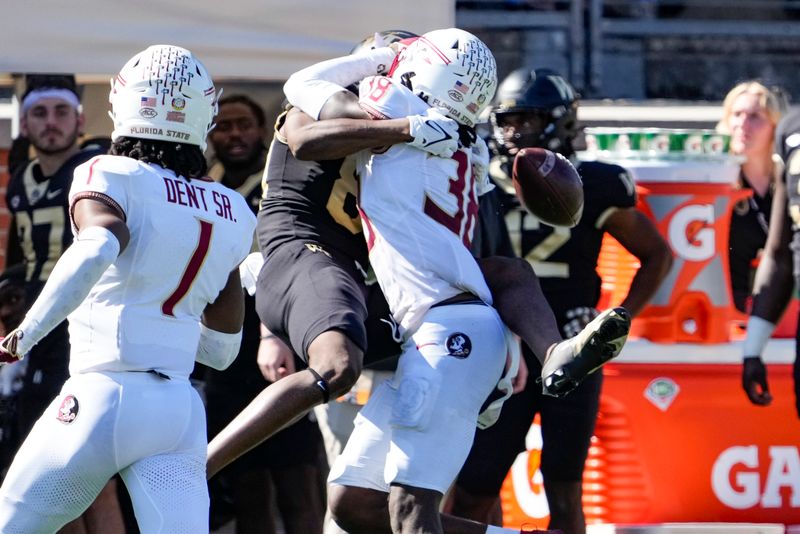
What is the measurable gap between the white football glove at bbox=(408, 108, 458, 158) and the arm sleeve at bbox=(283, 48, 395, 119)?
289 mm

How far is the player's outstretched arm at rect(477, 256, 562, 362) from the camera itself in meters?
4.54

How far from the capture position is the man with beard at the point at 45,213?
5.82 metres

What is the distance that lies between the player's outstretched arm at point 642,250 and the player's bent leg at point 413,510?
4.90ft

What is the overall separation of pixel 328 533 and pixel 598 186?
60.0 inches

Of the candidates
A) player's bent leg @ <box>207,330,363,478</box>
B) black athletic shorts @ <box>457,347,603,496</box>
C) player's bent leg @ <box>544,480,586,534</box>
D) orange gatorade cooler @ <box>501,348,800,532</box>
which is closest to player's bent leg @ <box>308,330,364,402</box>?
player's bent leg @ <box>207,330,363,478</box>

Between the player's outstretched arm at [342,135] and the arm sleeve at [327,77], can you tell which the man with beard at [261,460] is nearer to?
the arm sleeve at [327,77]

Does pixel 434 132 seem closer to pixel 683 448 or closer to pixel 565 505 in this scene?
pixel 565 505

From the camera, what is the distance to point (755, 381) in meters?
6.00

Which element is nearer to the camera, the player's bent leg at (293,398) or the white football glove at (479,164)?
the player's bent leg at (293,398)

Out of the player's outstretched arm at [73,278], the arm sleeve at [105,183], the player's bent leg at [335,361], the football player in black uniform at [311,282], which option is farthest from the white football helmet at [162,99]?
the player's bent leg at [335,361]

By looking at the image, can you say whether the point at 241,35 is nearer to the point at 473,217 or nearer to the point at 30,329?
the point at 473,217

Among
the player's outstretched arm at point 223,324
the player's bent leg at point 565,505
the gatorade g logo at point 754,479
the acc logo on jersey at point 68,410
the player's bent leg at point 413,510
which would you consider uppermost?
the player's outstretched arm at point 223,324

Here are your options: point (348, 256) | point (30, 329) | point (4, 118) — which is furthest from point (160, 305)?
point (4, 118)

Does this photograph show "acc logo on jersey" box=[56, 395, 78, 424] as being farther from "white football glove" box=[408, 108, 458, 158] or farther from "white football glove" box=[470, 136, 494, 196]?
"white football glove" box=[470, 136, 494, 196]
